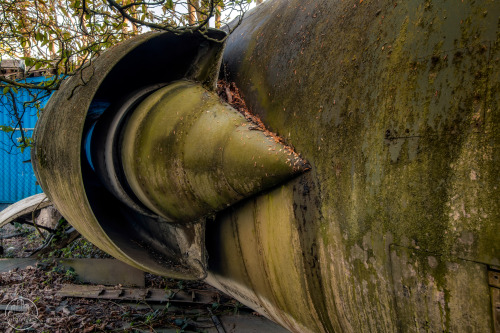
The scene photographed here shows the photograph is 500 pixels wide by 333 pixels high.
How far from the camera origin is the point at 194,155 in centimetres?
163

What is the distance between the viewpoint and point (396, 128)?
1.05 meters

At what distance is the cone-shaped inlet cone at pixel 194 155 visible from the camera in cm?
144

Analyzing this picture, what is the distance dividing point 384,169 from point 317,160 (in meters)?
Answer: 0.28

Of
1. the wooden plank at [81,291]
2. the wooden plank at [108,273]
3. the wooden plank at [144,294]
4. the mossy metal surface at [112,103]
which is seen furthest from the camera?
the wooden plank at [108,273]

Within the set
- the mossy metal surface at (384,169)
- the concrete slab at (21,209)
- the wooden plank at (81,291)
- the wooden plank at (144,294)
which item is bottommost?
the wooden plank at (144,294)

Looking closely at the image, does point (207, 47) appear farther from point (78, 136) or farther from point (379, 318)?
point (379, 318)

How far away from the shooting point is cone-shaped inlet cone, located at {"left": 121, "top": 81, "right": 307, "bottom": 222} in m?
1.44

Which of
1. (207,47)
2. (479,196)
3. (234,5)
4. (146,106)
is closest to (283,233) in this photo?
(479,196)

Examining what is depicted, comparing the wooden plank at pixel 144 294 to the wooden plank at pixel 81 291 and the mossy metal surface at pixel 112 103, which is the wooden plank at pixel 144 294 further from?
the mossy metal surface at pixel 112 103

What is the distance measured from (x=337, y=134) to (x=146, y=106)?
113 cm

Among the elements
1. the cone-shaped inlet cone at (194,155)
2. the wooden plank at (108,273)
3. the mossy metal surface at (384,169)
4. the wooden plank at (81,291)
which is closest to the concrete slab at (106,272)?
the wooden plank at (108,273)

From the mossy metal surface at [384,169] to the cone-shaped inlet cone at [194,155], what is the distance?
4.1 inches

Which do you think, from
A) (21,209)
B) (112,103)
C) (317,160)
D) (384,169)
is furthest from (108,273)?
(384,169)

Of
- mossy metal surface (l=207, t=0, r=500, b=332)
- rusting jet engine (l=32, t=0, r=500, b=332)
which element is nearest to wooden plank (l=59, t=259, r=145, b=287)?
rusting jet engine (l=32, t=0, r=500, b=332)
